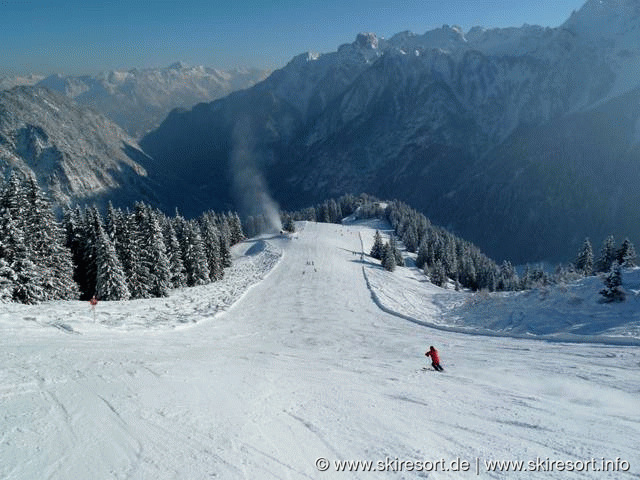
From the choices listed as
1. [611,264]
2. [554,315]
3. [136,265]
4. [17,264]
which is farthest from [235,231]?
[554,315]

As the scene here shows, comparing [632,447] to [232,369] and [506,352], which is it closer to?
[506,352]

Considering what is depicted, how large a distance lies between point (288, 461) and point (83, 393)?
711cm

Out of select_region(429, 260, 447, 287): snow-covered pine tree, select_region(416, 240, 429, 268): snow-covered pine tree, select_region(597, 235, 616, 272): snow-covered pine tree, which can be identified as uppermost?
select_region(597, 235, 616, 272): snow-covered pine tree

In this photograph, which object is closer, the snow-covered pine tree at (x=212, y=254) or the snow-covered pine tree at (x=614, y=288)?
the snow-covered pine tree at (x=614, y=288)

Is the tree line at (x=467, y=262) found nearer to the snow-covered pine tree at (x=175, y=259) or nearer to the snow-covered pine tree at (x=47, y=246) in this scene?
the snow-covered pine tree at (x=175, y=259)

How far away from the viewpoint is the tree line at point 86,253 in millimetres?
30970

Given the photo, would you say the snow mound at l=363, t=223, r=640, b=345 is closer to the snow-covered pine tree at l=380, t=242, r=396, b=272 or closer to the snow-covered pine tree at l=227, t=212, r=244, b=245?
the snow-covered pine tree at l=380, t=242, r=396, b=272

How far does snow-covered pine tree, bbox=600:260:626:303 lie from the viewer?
79.9ft

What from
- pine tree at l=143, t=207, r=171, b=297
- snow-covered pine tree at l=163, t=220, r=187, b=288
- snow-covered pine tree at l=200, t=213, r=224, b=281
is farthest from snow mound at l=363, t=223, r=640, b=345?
snow-covered pine tree at l=200, t=213, r=224, b=281

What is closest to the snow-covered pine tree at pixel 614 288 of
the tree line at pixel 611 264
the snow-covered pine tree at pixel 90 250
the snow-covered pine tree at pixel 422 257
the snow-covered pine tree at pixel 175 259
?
the tree line at pixel 611 264

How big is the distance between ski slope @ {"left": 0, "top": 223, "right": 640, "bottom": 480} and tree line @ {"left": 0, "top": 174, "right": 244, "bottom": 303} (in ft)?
33.5

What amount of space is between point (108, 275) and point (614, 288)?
39536 mm

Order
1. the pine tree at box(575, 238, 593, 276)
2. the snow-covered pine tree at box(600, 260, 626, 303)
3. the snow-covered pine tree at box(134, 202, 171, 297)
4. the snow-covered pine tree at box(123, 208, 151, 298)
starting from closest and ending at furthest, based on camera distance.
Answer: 1. the snow-covered pine tree at box(600, 260, 626, 303)
2. the snow-covered pine tree at box(123, 208, 151, 298)
3. the snow-covered pine tree at box(134, 202, 171, 297)
4. the pine tree at box(575, 238, 593, 276)

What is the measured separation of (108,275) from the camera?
3784cm
